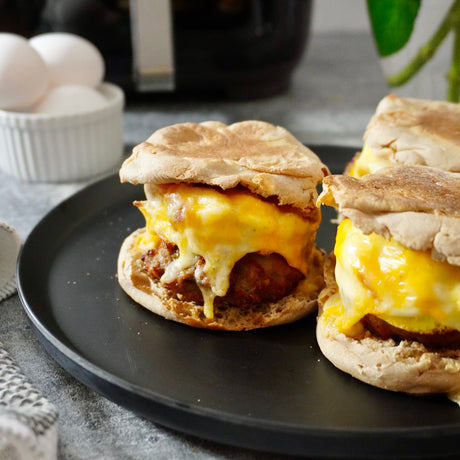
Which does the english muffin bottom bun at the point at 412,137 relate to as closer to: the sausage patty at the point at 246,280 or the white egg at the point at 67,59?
the sausage patty at the point at 246,280

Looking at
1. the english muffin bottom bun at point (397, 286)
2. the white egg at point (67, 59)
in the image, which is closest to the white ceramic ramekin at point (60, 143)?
the white egg at point (67, 59)

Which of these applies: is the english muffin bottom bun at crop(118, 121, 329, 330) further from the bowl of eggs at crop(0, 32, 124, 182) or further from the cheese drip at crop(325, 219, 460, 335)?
the bowl of eggs at crop(0, 32, 124, 182)

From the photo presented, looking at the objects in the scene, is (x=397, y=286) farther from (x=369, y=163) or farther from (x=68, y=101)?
(x=68, y=101)

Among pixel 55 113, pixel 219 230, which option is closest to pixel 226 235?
pixel 219 230

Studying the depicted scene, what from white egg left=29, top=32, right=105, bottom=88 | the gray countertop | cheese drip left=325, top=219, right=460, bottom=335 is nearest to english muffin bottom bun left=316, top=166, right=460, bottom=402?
cheese drip left=325, top=219, right=460, bottom=335

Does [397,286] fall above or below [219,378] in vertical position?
above

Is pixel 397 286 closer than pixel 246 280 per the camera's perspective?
Yes
